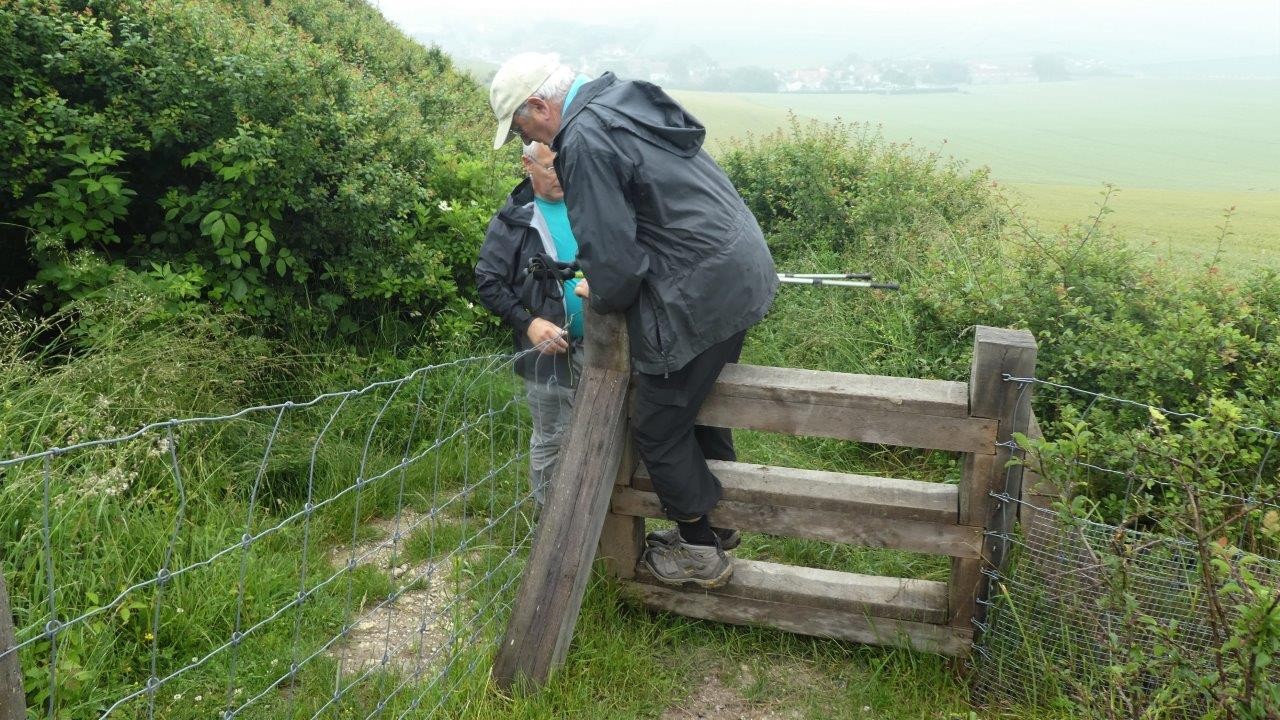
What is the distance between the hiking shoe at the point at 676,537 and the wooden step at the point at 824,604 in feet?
0.31

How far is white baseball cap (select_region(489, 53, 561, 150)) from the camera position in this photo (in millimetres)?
3348

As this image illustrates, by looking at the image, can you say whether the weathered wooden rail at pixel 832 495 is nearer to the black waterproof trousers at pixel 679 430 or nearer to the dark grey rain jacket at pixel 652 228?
the black waterproof trousers at pixel 679 430

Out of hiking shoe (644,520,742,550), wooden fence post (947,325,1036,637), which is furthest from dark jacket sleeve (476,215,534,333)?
wooden fence post (947,325,1036,637)

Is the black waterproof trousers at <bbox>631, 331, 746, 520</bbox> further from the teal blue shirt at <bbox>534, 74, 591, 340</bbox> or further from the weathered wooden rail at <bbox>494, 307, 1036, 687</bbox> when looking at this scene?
the teal blue shirt at <bbox>534, 74, 591, 340</bbox>

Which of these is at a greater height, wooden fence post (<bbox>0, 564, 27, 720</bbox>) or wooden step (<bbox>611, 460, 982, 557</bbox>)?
wooden fence post (<bbox>0, 564, 27, 720</bbox>)

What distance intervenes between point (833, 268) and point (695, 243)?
17.2ft

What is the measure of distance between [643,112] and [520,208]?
3.63 feet

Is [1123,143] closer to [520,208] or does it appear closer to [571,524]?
[520,208]

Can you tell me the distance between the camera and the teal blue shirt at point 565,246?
3969 mm

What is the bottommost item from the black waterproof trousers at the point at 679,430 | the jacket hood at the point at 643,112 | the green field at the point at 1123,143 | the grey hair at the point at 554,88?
the green field at the point at 1123,143

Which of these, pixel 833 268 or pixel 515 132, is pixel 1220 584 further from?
pixel 833 268

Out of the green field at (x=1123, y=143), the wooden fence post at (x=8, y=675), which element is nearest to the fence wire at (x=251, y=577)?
the wooden fence post at (x=8, y=675)

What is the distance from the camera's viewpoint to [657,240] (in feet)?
10.3

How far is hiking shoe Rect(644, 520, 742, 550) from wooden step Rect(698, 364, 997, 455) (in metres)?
0.54
